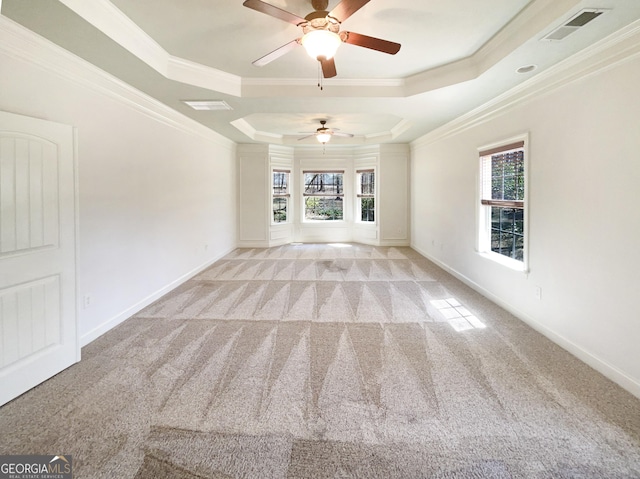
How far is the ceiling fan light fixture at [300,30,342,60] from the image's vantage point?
2.28 m

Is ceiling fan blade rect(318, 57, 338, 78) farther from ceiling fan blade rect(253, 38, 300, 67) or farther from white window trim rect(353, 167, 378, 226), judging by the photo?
white window trim rect(353, 167, 378, 226)

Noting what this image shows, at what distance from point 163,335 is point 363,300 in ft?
7.88

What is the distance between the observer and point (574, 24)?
2.27 metres

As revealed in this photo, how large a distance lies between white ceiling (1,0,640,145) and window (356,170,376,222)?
3784mm

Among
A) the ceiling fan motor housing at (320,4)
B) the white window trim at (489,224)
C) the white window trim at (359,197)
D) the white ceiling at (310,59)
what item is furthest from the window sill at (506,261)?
the white window trim at (359,197)

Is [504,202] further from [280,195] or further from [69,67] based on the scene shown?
[280,195]

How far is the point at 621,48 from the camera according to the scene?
2330mm

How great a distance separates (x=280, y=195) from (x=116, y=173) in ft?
17.4

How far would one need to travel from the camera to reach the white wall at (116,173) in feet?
8.05

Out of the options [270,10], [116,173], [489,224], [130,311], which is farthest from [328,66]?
[130,311]

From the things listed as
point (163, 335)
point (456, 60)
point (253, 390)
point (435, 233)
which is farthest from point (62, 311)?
point (435, 233)

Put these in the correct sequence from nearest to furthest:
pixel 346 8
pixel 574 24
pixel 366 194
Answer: pixel 346 8
pixel 574 24
pixel 366 194

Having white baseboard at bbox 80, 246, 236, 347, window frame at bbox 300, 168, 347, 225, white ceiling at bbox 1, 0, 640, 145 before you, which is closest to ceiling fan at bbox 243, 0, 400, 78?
white ceiling at bbox 1, 0, 640, 145

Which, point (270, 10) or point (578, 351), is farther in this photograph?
point (578, 351)
